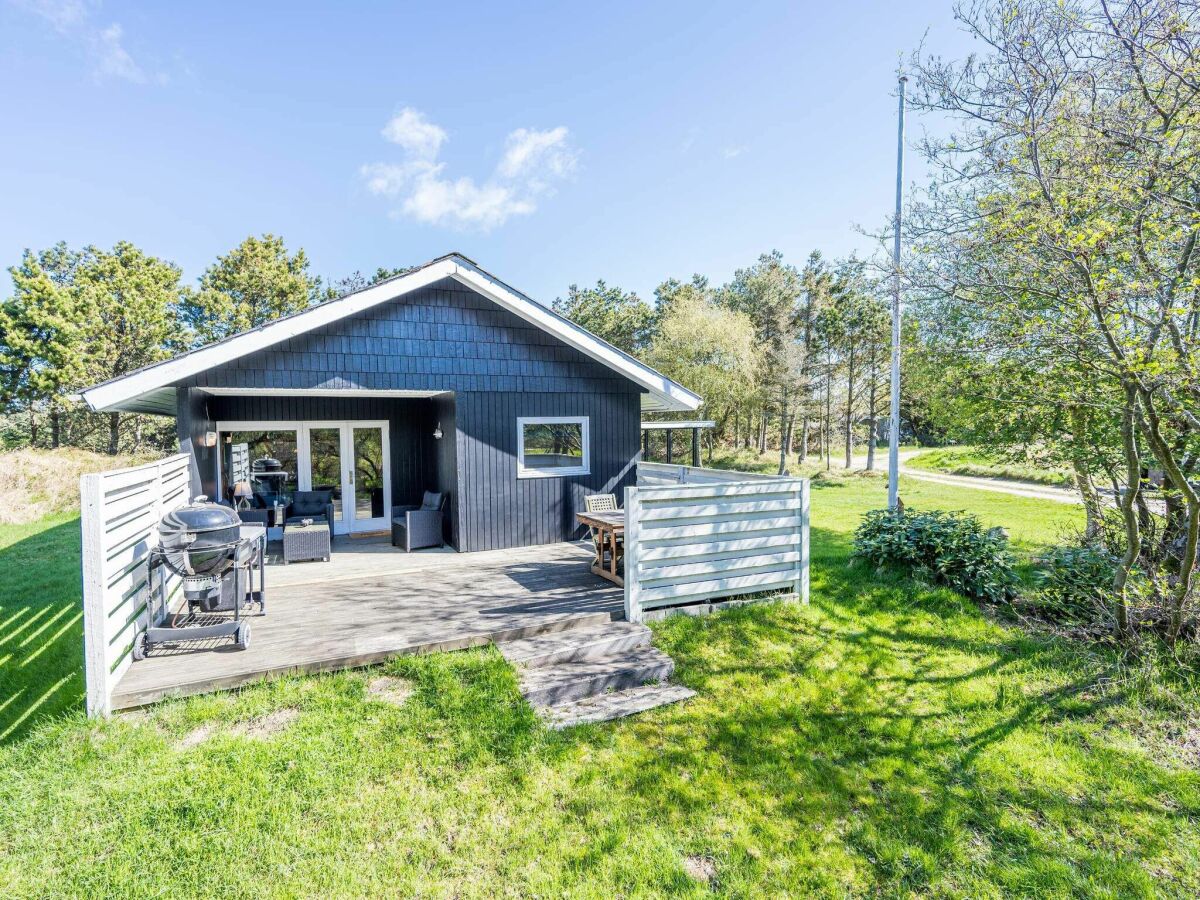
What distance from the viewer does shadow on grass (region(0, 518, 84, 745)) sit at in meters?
3.96

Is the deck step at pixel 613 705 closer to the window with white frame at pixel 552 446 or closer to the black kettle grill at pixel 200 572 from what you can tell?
the black kettle grill at pixel 200 572

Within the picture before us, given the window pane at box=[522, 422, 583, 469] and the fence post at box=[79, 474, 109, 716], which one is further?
the window pane at box=[522, 422, 583, 469]

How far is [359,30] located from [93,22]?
174 inches

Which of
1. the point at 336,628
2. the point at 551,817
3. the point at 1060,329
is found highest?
the point at 1060,329

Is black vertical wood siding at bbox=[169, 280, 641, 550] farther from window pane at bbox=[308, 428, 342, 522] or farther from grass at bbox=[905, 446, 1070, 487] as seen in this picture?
grass at bbox=[905, 446, 1070, 487]

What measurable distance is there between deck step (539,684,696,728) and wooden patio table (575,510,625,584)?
182cm

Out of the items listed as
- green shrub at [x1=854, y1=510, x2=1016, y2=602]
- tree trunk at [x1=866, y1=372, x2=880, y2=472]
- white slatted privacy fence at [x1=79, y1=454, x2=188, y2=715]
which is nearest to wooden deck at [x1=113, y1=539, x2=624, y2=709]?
white slatted privacy fence at [x1=79, y1=454, x2=188, y2=715]

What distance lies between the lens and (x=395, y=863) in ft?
8.82

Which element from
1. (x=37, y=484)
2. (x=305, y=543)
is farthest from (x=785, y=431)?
(x=37, y=484)

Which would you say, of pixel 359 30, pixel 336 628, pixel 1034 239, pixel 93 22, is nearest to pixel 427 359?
pixel 336 628

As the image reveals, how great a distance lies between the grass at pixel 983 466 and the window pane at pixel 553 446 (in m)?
5.84

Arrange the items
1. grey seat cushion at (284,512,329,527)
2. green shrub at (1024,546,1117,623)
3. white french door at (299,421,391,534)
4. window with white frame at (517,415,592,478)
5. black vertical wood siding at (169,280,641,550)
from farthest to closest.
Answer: white french door at (299,421,391,534), window with white frame at (517,415,592,478), grey seat cushion at (284,512,329,527), black vertical wood siding at (169,280,641,550), green shrub at (1024,546,1117,623)

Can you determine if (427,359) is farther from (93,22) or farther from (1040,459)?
(93,22)

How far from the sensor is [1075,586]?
18.6 feet
